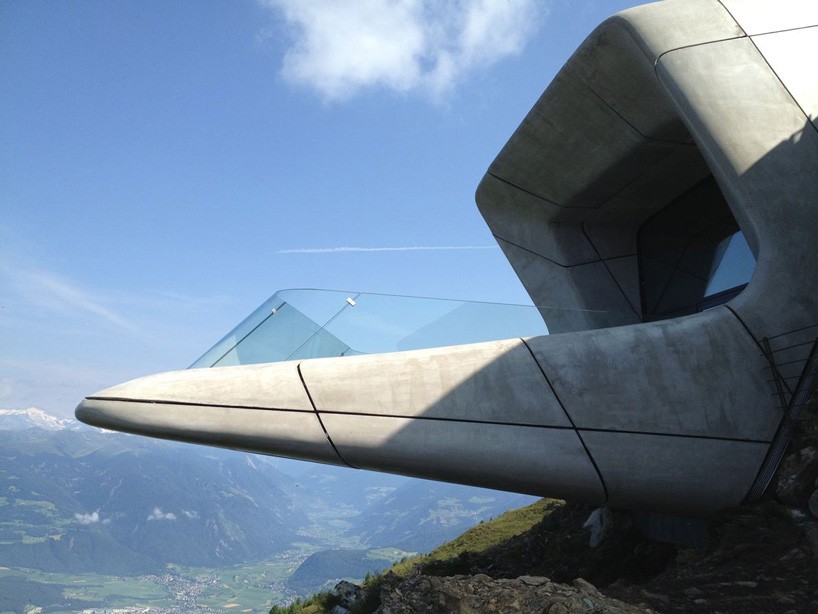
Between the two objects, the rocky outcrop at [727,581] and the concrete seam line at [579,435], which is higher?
the concrete seam line at [579,435]

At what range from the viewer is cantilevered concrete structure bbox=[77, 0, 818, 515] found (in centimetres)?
697

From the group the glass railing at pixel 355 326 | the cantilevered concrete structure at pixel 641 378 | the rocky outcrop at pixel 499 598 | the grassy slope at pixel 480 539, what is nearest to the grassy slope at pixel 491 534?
the grassy slope at pixel 480 539

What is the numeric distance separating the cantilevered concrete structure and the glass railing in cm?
24

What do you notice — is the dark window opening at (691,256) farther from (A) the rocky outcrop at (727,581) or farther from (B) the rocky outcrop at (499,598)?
(B) the rocky outcrop at (499,598)

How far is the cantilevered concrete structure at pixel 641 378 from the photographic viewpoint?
6969 millimetres

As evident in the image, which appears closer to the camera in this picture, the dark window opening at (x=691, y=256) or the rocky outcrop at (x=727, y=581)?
the rocky outcrop at (x=727, y=581)

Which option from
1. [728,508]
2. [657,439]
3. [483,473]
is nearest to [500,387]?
[483,473]

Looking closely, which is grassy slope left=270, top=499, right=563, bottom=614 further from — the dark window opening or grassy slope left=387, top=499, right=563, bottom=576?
the dark window opening

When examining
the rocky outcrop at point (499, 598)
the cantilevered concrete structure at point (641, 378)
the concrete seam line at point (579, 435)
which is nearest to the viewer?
the rocky outcrop at point (499, 598)

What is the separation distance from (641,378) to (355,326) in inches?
151

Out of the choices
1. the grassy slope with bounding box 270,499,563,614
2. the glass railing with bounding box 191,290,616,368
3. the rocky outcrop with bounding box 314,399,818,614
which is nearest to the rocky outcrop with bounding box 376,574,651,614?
the rocky outcrop with bounding box 314,399,818,614

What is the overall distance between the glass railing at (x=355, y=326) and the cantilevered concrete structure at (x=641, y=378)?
0.78 feet

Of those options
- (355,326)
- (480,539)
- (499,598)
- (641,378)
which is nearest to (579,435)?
(641,378)

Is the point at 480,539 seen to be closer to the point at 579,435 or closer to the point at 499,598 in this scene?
the point at 499,598
